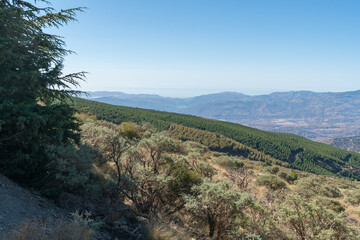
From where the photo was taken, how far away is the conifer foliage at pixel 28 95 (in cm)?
519

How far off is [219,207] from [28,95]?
7.47m

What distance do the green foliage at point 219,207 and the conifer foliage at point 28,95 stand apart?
4823 millimetres

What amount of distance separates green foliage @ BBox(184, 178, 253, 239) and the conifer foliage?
482cm

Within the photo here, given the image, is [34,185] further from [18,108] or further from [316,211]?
[316,211]

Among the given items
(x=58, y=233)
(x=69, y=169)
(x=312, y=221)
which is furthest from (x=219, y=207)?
(x=69, y=169)

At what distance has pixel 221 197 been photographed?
610 centimetres

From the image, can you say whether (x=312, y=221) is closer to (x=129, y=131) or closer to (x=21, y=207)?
(x=21, y=207)

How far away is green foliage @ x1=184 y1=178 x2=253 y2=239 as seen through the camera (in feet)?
19.9

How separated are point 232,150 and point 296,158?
40.7 m

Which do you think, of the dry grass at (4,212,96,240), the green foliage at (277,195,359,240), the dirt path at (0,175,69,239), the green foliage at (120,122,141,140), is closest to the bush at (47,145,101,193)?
the dirt path at (0,175,69,239)

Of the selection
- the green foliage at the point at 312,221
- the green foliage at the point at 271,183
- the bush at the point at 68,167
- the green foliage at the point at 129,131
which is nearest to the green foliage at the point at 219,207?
the green foliage at the point at 312,221

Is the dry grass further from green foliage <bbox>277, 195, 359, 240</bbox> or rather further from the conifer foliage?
green foliage <bbox>277, 195, 359, 240</bbox>

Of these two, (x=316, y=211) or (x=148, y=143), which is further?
(x=148, y=143)

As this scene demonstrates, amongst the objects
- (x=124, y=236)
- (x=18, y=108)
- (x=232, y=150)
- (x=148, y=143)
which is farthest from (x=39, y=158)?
(x=232, y=150)
